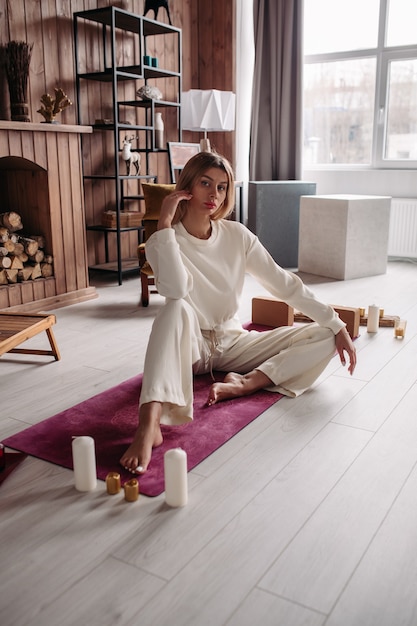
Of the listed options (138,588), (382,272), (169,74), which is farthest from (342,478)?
(169,74)

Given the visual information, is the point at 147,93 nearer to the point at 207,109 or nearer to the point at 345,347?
the point at 207,109

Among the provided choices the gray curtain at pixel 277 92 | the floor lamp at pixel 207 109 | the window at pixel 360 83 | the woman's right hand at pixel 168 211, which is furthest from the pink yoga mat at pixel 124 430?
the window at pixel 360 83

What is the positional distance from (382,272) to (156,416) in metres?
3.20

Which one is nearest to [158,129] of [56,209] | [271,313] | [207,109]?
[207,109]

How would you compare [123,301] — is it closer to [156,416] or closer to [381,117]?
[156,416]

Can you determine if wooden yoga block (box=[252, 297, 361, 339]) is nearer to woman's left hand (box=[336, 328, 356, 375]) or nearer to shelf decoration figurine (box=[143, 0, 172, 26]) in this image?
woman's left hand (box=[336, 328, 356, 375])

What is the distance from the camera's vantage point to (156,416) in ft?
5.46

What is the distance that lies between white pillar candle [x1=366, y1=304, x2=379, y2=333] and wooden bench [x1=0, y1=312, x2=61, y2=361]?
1.50 metres

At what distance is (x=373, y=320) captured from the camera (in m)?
2.95

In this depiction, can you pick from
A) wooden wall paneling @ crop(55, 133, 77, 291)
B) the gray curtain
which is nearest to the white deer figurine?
wooden wall paneling @ crop(55, 133, 77, 291)

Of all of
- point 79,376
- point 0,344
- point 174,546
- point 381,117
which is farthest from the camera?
point 381,117

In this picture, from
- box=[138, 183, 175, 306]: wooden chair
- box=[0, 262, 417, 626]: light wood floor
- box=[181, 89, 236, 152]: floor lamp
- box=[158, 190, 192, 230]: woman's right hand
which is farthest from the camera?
box=[181, 89, 236, 152]: floor lamp

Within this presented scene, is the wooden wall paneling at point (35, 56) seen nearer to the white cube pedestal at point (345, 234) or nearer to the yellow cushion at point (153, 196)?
the yellow cushion at point (153, 196)

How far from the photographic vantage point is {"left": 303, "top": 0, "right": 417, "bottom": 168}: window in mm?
4883
